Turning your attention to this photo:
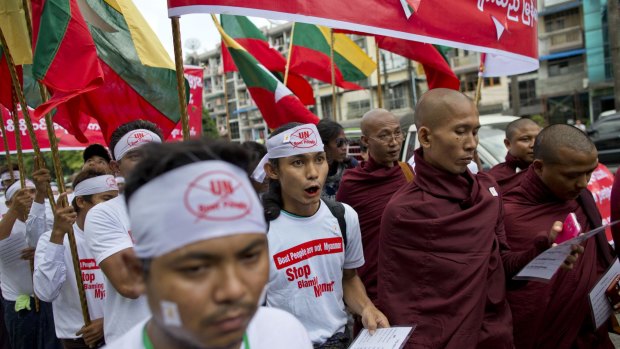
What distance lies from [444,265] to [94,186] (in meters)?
2.06

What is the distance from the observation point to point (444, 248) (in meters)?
2.35

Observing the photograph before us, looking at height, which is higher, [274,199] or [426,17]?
[426,17]

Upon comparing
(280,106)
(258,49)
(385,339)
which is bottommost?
(385,339)

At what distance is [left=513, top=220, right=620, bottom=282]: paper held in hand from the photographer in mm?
2223

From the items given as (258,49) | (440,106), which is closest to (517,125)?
(440,106)

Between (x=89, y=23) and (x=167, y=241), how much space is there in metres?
3.67

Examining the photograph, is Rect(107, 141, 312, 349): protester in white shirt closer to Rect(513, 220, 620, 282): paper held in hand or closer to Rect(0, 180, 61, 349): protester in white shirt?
Rect(513, 220, 620, 282): paper held in hand

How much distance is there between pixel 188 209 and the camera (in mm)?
1095

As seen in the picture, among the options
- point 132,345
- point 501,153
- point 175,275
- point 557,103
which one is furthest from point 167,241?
point 557,103

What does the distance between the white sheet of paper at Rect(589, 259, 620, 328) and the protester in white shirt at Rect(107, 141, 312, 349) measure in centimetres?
212

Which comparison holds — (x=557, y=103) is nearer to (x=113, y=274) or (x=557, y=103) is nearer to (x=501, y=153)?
→ (x=501, y=153)

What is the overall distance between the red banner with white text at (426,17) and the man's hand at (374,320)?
4.99ft

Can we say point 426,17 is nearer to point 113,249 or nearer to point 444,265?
point 444,265

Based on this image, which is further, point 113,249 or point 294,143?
point 294,143
